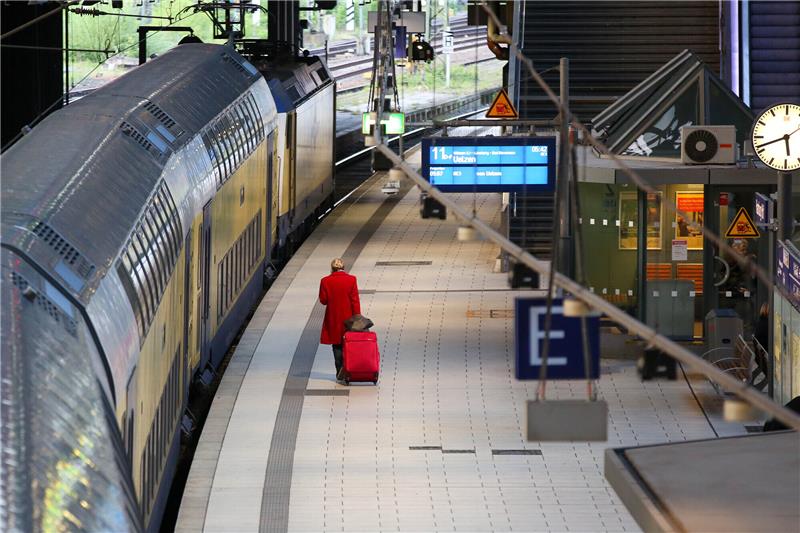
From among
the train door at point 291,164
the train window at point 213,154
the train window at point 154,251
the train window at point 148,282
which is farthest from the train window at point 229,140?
the train door at point 291,164

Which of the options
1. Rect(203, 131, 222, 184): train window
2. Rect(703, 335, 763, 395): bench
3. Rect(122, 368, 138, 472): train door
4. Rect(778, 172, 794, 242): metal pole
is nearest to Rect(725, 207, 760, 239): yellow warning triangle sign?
Rect(703, 335, 763, 395): bench

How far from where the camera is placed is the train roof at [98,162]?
31.1ft

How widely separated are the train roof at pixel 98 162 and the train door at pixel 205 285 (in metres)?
0.99

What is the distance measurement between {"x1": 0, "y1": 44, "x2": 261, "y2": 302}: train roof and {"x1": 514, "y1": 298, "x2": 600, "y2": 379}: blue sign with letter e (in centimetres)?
248

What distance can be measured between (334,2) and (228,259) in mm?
21255

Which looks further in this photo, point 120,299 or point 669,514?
point 669,514

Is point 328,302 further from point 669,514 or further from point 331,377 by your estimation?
point 669,514

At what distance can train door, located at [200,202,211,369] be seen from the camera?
16.9 metres

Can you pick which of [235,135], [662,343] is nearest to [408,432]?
[235,135]

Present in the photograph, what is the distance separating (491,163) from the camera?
2491 cm

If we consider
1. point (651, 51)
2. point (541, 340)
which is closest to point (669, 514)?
point (541, 340)

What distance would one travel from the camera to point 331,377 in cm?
2006

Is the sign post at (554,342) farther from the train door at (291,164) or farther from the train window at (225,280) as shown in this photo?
the train door at (291,164)

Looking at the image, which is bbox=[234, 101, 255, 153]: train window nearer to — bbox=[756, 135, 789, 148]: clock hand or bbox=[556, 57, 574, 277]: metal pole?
bbox=[556, 57, 574, 277]: metal pole
